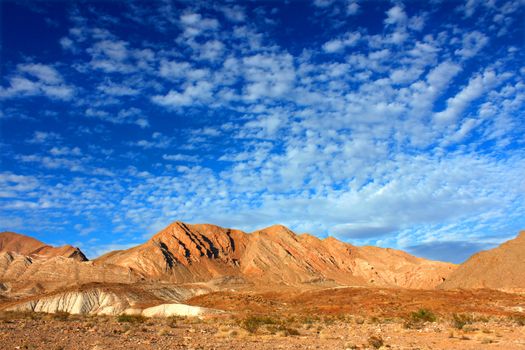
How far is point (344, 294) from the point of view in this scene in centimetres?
6412

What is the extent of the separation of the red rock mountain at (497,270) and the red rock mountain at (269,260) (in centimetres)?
2283

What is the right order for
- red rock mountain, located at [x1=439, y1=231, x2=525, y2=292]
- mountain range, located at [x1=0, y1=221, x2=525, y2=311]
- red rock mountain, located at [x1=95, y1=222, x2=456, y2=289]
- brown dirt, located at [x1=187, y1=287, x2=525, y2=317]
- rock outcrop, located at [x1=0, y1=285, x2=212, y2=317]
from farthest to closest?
red rock mountain, located at [x1=95, y1=222, x2=456, y2=289] → mountain range, located at [x1=0, y1=221, x2=525, y2=311] → red rock mountain, located at [x1=439, y1=231, x2=525, y2=292] → rock outcrop, located at [x1=0, y1=285, x2=212, y2=317] → brown dirt, located at [x1=187, y1=287, x2=525, y2=317]

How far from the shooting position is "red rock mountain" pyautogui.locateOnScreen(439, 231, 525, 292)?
67875 millimetres

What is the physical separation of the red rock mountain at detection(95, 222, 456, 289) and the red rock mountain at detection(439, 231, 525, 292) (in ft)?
74.9

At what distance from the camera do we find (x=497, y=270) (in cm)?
7144

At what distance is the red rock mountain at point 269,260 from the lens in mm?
104812

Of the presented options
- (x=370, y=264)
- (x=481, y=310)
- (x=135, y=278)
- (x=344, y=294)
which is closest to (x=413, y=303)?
(x=481, y=310)

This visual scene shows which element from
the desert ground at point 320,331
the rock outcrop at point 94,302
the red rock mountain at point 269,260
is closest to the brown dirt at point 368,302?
the desert ground at point 320,331

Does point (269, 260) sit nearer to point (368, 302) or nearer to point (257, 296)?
point (257, 296)

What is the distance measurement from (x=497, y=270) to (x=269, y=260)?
55.2 m

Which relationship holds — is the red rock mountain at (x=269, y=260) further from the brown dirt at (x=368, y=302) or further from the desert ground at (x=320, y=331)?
the desert ground at (x=320, y=331)

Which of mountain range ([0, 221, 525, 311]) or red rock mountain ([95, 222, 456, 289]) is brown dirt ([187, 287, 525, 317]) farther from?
red rock mountain ([95, 222, 456, 289])

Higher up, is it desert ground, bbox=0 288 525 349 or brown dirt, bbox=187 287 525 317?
brown dirt, bbox=187 287 525 317

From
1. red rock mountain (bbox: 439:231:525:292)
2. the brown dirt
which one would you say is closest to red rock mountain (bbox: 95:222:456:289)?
red rock mountain (bbox: 439:231:525:292)
